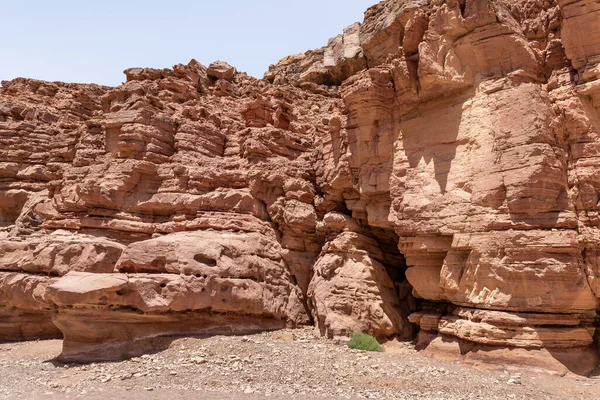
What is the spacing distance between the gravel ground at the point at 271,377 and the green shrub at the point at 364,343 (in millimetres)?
350

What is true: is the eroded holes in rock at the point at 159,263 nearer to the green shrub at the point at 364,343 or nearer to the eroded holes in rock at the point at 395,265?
the green shrub at the point at 364,343

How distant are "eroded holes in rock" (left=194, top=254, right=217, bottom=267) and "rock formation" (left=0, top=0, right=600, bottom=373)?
0.05 meters

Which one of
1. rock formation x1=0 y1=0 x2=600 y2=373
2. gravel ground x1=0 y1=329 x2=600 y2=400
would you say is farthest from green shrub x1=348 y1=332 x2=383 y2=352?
rock formation x1=0 y1=0 x2=600 y2=373

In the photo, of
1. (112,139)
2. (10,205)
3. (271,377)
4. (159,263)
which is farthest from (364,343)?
(10,205)

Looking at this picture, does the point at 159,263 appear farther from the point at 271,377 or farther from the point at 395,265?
the point at 395,265

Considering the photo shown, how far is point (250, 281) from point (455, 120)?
8.50m

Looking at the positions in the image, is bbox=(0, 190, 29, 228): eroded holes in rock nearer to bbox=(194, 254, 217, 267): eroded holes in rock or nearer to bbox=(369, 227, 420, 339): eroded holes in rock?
bbox=(194, 254, 217, 267): eroded holes in rock

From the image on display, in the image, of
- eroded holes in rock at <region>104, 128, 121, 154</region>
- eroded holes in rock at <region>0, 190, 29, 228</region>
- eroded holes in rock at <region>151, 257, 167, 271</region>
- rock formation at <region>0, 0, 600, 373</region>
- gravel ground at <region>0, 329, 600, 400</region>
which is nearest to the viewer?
gravel ground at <region>0, 329, 600, 400</region>

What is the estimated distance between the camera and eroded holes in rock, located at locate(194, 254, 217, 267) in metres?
13.7

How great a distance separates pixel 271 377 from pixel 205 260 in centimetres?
522

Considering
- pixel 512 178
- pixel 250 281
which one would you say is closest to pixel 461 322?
pixel 512 178

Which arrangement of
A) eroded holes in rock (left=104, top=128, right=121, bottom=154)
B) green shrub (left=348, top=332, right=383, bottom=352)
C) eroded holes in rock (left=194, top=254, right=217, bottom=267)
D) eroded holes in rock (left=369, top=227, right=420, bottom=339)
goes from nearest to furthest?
green shrub (left=348, top=332, right=383, bottom=352) → eroded holes in rock (left=194, top=254, right=217, bottom=267) → eroded holes in rock (left=369, top=227, right=420, bottom=339) → eroded holes in rock (left=104, top=128, right=121, bottom=154)

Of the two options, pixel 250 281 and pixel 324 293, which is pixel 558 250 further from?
pixel 250 281

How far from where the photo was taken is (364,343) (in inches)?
482
